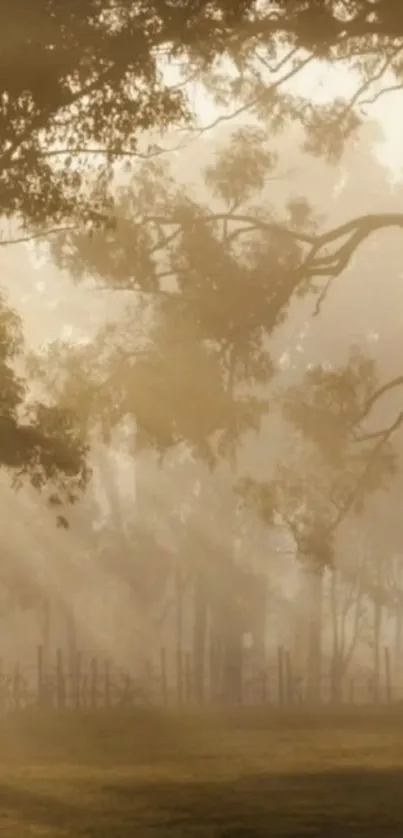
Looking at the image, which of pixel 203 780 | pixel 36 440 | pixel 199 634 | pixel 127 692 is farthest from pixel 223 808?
pixel 199 634

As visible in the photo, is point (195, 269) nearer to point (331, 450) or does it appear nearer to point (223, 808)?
point (331, 450)

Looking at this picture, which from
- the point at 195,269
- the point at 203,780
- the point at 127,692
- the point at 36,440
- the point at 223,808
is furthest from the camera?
the point at 127,692

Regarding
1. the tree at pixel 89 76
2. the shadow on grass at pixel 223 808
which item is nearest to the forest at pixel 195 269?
the tree at pixel 89 76

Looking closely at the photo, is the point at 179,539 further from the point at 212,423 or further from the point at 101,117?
the point at 101,117

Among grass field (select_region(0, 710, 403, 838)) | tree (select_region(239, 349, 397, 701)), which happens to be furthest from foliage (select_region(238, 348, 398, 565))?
grass field (select_region(0, 710, 403, 838))

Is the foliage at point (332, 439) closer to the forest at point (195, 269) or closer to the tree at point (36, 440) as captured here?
the forest at point (195, 269)

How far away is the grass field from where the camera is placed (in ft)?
42.9

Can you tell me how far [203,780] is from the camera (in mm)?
17656

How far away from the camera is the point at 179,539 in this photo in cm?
5772

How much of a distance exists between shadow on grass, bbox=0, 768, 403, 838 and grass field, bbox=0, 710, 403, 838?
0.01m

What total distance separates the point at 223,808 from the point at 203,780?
3.22 m

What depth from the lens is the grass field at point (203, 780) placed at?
1307 centimetres

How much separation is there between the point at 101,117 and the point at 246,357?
339 inches

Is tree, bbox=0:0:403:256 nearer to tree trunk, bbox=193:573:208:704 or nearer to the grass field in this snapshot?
the grass field
